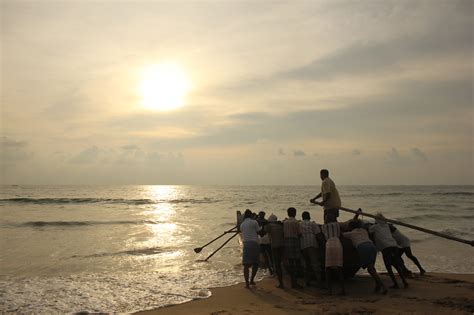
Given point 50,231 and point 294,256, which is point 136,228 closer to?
point 50,231

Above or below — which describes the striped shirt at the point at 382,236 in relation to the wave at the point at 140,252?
above

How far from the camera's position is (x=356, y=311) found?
7.27 metres

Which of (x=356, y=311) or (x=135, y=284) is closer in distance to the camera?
(x=356, y=311)

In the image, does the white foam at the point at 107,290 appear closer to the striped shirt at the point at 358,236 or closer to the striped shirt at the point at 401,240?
the striped shirt at the point at 358,236

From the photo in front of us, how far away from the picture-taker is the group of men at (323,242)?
8.83m

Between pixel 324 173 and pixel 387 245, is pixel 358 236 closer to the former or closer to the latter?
pixel 387 245

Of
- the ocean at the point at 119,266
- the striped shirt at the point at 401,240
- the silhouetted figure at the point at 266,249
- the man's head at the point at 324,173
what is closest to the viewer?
the ocean at the point at 119,266

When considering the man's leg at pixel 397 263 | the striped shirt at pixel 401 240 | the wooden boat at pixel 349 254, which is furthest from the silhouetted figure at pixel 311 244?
the striped shirt at pixel 401 240

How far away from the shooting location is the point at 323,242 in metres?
9.45

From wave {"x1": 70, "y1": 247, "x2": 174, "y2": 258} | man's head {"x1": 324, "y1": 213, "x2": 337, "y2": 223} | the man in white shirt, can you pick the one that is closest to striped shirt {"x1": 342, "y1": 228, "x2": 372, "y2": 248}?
man's head {"x1": 324, "y1": 213, "x2": 337, "y2": 223}

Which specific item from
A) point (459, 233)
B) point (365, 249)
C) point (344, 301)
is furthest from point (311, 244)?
point (459, 233)

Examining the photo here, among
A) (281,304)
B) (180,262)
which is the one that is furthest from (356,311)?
(180,262)

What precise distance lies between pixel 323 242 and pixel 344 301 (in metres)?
1.69

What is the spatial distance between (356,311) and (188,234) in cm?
1535
